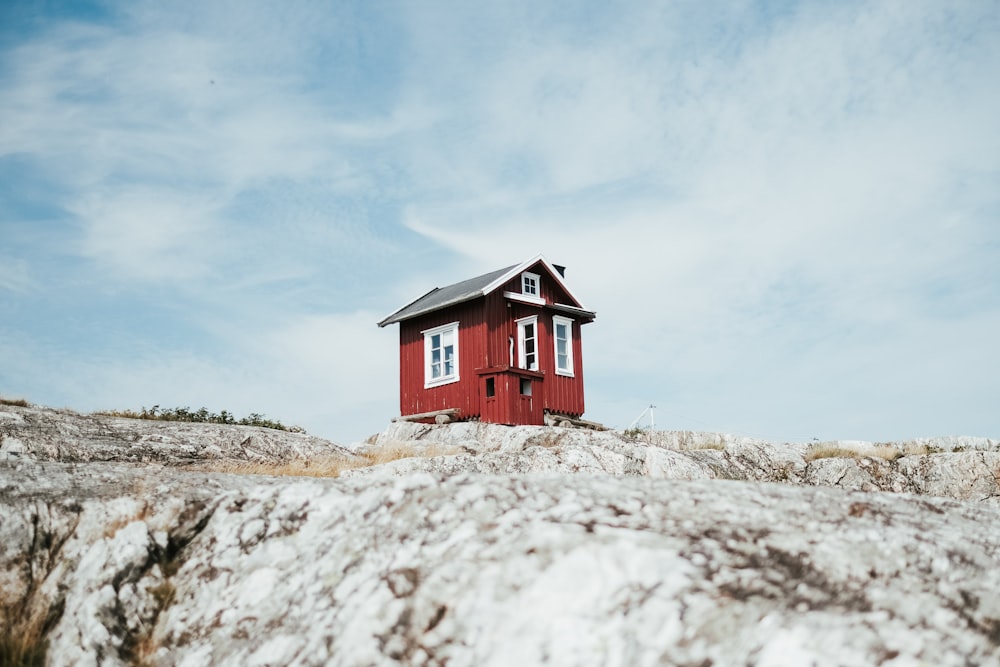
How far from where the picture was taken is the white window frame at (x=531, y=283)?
89.8ft

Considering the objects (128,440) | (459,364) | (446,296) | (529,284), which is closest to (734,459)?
(459,364)

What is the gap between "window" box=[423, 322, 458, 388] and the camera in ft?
86.7

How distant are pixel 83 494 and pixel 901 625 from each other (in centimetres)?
436

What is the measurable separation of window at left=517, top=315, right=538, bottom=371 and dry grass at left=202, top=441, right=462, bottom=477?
817 centimetres

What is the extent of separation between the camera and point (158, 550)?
3.73 metres

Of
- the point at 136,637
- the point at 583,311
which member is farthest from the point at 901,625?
the point at 583,311

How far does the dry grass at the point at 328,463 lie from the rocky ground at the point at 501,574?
3.53 meters

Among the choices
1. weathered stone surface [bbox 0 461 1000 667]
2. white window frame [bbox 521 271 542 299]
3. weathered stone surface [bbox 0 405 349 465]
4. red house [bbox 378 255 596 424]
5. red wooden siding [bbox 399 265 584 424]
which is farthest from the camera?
white window frame [bbox 521 271 542 299]

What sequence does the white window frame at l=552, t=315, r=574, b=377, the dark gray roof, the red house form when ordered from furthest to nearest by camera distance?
the white window frame at l=552, t=315, r=574, b=377
the dark gray roof
the red house

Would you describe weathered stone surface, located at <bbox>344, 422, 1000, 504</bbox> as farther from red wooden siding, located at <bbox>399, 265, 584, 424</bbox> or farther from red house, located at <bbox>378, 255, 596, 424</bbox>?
red house, located at <bbox>378, 255, 596, 424</bbox>

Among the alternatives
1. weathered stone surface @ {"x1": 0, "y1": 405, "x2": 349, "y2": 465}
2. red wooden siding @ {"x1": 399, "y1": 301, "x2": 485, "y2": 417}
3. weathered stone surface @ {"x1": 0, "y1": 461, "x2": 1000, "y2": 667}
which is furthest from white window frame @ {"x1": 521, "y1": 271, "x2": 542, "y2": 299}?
weathered stone surface @ {"x1": 0, "y1": 461, "x2": 1000, "y2": 667}

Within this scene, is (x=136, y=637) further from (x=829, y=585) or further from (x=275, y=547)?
(x=829, y=585)

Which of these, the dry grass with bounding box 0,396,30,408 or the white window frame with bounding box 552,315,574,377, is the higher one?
the white window frame with bounding box 552,315,574,377

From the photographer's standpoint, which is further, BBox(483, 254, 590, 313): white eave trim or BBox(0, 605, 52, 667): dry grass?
BBox(483, 254, 590, 313): white eave trim
